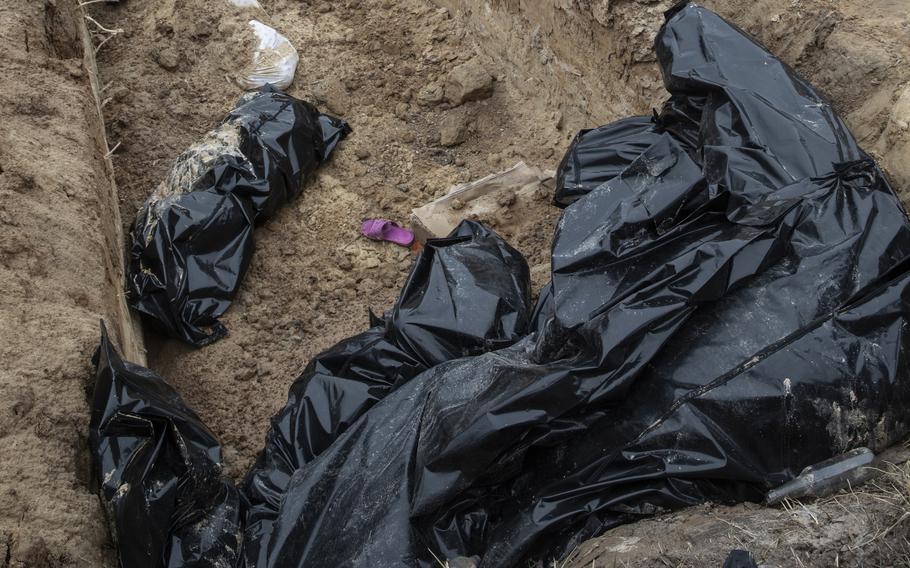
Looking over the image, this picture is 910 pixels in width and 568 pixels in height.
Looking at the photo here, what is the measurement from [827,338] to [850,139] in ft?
2.78

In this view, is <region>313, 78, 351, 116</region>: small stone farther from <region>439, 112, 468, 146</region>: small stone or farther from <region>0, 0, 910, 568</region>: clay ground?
<region>439, 112, 468, 146</region>: small stone

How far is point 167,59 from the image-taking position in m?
4.79

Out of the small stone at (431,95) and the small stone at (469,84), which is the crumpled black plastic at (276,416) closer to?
the small stone at (469,84)

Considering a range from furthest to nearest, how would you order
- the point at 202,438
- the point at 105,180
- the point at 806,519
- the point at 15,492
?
the point at 105,180, the point at 202,438, the point at 15,492, the point at 806,519

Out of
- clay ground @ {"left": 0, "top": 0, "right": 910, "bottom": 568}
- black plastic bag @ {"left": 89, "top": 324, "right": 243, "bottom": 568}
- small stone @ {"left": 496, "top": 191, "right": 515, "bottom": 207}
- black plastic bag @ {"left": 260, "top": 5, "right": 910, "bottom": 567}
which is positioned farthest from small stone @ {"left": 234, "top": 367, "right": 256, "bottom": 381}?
small stone @ {"left": 496, "top": 191, "right": 515, "bottom": 207}

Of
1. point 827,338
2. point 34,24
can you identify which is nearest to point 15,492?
point 827,338

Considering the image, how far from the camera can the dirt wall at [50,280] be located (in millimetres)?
2215

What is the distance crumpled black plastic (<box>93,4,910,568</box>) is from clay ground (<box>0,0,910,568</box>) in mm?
165

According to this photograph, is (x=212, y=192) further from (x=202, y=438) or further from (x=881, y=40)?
(x=881, y=40)

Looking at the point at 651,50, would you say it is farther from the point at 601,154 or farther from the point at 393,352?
the point at 393,352

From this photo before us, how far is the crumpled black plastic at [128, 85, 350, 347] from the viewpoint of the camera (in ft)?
11.6

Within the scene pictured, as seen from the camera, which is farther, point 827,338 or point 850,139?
point 850,139

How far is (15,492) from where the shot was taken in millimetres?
2182

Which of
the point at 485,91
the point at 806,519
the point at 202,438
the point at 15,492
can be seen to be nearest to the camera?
the point at 806,519
